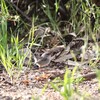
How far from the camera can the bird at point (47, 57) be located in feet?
8.20

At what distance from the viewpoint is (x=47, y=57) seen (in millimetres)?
2596

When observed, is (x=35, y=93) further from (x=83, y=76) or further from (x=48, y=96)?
(x=83, y=76)

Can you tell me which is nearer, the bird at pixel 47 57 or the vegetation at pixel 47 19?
the bird at pixel 47 57

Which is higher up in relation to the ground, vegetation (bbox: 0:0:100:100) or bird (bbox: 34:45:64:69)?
vegetation (bbox: 0:0:100:100)

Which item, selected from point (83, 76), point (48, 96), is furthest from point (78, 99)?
point (83, 76)

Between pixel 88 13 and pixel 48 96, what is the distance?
1.03 metres

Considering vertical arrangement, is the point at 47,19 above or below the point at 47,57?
above

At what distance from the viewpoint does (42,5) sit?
3.06m

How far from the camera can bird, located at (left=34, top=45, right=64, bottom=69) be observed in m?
2.50

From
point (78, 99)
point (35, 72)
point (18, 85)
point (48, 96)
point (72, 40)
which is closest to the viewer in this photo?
point (78, 99)

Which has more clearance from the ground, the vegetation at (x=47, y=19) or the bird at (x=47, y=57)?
the vegetation at (x=47, y=19)

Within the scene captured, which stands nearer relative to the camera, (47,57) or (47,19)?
(47,57)

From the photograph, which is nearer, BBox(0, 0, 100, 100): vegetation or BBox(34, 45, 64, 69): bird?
BBox(34, 45, 64, 69): bird

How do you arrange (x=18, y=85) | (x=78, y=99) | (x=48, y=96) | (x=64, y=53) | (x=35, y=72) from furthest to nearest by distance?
1. (x=64, y=53)
2. (x=35, y=72)
3. (x=18, y=85)
4. (x=48, y=96)
5. (x=78, y=99)
